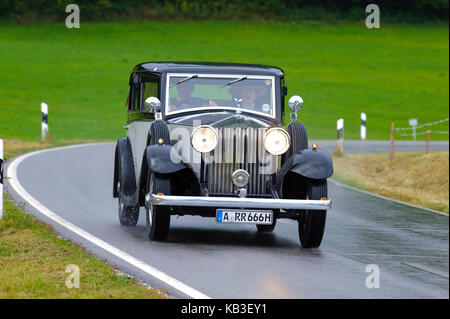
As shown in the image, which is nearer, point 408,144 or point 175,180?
point 175,180

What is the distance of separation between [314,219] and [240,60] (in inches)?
1738

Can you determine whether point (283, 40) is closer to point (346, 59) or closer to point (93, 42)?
point (346, 59)

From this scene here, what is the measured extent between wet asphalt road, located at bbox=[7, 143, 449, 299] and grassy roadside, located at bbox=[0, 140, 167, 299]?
0.27m

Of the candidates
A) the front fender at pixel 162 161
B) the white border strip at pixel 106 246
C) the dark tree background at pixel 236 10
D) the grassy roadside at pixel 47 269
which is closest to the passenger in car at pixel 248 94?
the front fender at pixel 162 161

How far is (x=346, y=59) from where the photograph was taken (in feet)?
201

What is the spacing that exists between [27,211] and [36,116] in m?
25.0

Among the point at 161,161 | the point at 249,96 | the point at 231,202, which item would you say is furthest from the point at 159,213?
the point at 249,96

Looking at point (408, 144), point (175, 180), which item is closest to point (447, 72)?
point (408, 144)

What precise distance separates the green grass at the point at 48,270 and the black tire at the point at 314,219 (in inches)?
101

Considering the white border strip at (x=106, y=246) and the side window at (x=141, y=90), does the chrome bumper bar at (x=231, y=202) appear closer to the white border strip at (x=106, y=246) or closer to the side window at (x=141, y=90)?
the white border strip at (x=106, y=246)

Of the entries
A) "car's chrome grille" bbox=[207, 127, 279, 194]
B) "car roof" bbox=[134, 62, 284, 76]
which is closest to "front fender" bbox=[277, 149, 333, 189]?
"car's chrome grille" bbox=[207, 127, 279, 194]

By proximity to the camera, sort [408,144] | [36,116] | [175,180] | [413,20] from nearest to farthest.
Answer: [175,180] < [408,144] < [36,116] < [413,20]

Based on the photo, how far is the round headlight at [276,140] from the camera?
34.6 ft

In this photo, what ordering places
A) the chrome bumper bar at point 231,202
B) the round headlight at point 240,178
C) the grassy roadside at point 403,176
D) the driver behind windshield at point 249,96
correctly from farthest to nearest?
1. the grassy roadside at point 403,176
2. the driver behind windshield at point 249,96
3. the round headlight at point 240,178
4. the chrome bumper bar at point 231,202
